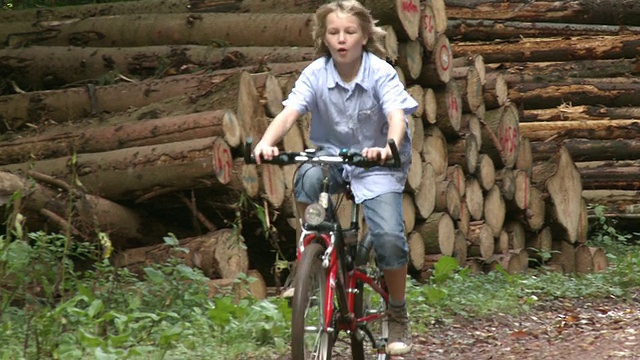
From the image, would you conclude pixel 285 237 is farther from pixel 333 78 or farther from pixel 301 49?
pixel 333 78

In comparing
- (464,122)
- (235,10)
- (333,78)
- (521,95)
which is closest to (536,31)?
(521,95)

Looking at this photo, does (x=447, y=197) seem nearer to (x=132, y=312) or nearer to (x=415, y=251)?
(x=415, y=251)

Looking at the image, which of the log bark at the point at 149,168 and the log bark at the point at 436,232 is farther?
the log bark at the point at 436,232

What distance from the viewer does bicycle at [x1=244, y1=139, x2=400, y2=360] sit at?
190 inches

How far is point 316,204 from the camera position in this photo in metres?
5.03

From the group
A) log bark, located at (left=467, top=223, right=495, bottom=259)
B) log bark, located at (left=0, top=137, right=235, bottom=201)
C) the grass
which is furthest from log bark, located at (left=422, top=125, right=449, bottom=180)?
log bark, located at (left=0, top=137, right=235, bottom=201)

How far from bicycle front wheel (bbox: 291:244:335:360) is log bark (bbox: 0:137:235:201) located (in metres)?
2.35

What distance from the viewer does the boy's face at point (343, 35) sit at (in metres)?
5.40

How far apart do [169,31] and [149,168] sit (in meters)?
2.61

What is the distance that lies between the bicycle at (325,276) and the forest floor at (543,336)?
3.87 feet

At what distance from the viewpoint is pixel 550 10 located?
14.2 metres

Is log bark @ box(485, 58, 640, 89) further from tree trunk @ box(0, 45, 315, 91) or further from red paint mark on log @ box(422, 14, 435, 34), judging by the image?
tree trunk @ box(0, 45, 315, 91)

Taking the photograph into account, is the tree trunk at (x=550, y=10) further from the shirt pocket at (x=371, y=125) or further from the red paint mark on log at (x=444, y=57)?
the shirt pocket at (x=371, y=125)

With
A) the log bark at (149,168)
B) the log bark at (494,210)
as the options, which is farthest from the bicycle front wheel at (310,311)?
the log bark at (494,210)
